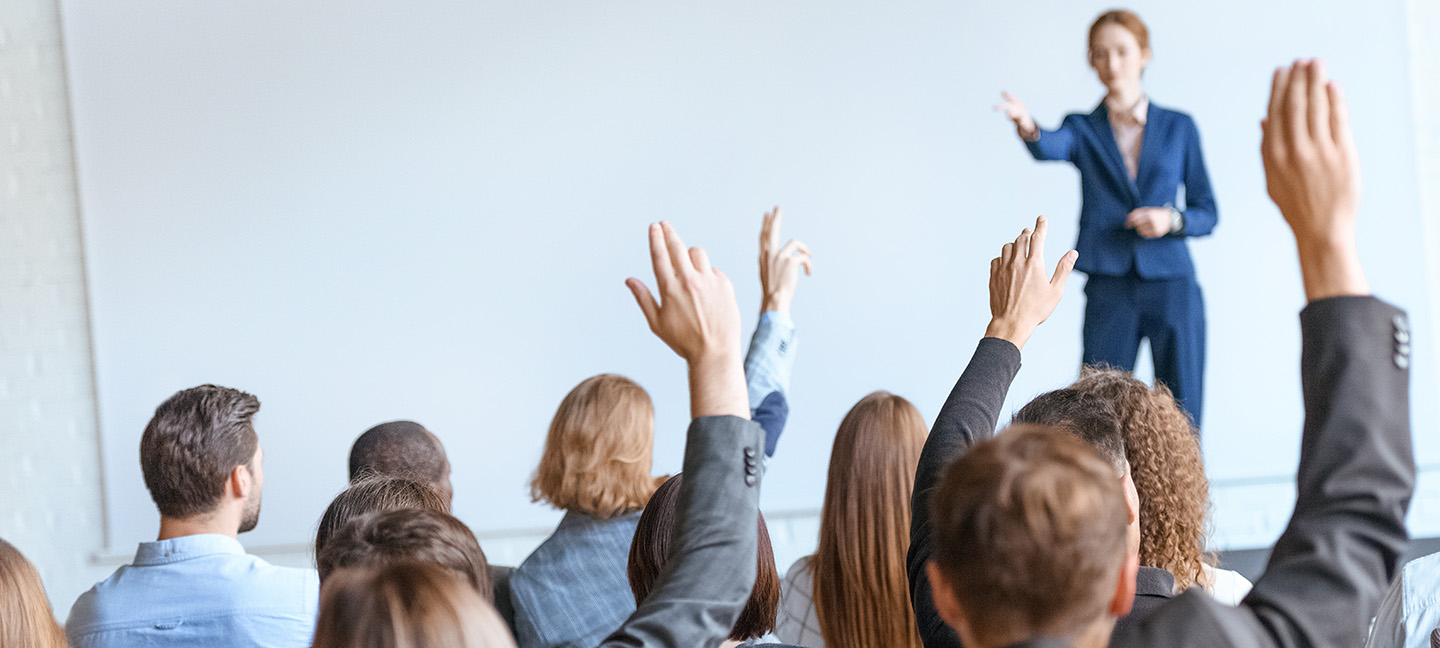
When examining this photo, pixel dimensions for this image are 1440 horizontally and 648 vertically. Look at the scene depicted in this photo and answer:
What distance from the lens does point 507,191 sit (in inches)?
155

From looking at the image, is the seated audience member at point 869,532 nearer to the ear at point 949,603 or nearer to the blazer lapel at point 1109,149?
the ear at point 949,603

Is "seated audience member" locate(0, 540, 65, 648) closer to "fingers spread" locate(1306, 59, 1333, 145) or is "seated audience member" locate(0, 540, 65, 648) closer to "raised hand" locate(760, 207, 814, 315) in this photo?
"fingers spread" locate(1306, 59, 1333, 145)

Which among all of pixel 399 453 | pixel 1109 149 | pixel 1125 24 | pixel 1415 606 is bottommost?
pixel 1415 606

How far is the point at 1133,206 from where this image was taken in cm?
337

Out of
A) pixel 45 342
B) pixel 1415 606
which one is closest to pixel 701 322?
pixel 1415 606

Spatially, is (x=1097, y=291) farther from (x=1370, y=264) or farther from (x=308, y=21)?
(x=308, y=21)

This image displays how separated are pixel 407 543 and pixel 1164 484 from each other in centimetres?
91

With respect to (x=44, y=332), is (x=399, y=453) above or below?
below

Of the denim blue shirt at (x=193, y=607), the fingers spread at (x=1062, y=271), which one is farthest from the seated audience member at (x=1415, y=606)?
the denim blue shirt at (x=193, y=607)

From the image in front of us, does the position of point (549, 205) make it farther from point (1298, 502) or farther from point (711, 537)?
point (1298, 502)

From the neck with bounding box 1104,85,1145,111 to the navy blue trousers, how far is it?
1.64ft

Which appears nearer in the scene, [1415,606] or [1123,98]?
[1415,606]

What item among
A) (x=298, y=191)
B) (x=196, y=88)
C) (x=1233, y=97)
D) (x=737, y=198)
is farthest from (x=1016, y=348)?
(x=196, y=88)

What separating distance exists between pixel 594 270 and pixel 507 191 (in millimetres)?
400
